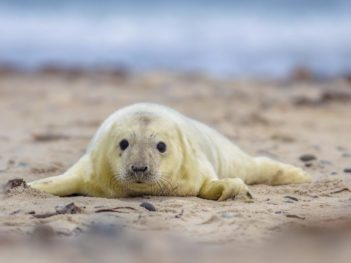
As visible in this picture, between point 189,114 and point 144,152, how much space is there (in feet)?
17.3

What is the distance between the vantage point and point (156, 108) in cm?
602

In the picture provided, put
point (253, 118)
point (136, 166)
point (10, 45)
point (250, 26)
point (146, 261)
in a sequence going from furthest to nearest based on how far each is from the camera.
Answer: point (250, 26), point (10, 45), point (253, 118), point (136, 166), point (146, 261)

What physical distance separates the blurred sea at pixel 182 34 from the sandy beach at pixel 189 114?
6.02 metres

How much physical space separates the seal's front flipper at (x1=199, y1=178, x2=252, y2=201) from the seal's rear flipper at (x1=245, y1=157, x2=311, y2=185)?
950 millimetres

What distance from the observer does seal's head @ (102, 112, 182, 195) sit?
5340 mm

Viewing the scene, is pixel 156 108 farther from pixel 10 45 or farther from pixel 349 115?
pixel 10 45

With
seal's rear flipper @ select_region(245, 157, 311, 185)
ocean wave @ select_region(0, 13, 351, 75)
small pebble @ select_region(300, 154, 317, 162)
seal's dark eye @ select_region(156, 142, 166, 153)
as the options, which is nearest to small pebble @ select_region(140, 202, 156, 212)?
seal's dark eye @ select_region(156, 142, 166, 153)

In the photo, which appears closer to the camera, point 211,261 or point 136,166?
point 211,261

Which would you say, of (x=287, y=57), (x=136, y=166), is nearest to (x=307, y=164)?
(x=136, y=166)

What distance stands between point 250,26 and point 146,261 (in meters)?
25.7

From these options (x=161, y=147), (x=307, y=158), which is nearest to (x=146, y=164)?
(x=161, y=147)

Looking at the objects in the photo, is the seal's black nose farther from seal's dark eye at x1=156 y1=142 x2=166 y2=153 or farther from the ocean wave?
the ocean wave

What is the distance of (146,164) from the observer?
5.30 meters

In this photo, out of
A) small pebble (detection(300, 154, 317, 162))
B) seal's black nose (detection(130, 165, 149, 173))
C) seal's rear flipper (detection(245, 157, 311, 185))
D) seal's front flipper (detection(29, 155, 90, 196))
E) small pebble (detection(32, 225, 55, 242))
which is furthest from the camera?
small pebble (detection(300, 154, 317, 162))
